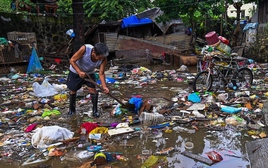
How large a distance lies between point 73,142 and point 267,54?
981 centimetres

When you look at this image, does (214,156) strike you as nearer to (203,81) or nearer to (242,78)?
(203,81)

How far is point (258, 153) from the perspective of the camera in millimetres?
3059

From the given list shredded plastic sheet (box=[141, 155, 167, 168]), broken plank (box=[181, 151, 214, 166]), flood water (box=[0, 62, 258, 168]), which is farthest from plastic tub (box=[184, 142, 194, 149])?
shredded plastic sheet (box=[141, 155, 167, 168])

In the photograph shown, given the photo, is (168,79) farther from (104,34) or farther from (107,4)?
(107,4)

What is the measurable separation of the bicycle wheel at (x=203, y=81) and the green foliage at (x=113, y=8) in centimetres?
872

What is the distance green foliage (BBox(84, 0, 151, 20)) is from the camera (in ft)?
45.8

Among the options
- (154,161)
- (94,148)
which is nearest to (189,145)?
(154,161)

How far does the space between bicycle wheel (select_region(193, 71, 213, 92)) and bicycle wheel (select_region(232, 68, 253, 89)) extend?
0.66 m

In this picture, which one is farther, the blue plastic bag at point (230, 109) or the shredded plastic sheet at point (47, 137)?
the blue plastic bag at point (230, 109)

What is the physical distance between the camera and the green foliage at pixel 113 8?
14.0 metres

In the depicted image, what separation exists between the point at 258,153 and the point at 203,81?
3.36 metres

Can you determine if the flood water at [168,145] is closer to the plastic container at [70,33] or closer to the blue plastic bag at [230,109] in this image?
the blue plastic bag at [230,109]

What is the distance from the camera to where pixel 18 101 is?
6125 mm

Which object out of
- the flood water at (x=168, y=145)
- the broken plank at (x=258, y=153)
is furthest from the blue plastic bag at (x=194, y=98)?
the broken plank at (x=258, y=153)
